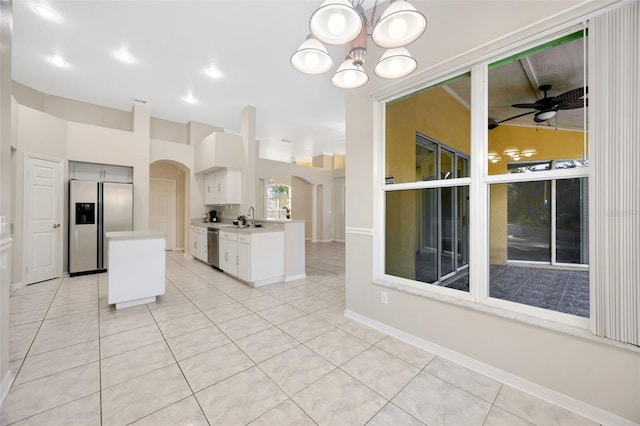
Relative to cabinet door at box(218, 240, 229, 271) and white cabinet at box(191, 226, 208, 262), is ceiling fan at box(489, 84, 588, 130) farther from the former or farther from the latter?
white cabinet at box(191, 226, 208, 262)

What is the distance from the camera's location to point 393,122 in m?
2.85

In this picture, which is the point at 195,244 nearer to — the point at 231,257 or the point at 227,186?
the point at 227,186

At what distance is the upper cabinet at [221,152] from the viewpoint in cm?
557

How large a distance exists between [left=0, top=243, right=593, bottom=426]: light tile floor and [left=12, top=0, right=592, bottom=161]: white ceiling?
2.18 m

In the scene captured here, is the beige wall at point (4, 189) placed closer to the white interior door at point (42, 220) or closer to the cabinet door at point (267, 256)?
the cabinet door at point (267, 256)

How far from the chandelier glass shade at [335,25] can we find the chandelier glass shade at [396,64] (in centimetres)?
44

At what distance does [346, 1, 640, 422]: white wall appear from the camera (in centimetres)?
151

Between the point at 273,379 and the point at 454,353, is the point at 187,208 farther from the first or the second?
the point at 454,353

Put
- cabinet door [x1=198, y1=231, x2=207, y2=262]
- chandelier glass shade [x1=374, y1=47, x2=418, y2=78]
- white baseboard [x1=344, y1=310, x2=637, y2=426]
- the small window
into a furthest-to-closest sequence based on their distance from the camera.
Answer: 1. the small window
2. cabinet door [x1=198, y1=231, x2=207, y2=262]
3. chandelier glass shade [x1=374, y1=47, x2=418, y2=78]
4. white baseboard [x1=344, y1=310, x2=637, y2=426]

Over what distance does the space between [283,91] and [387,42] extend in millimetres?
3990

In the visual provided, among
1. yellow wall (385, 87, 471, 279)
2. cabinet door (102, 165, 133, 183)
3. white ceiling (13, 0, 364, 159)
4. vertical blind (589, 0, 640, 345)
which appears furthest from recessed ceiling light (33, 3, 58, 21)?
vertical blind (589, 0, 640, 345)

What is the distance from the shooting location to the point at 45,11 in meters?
3.07

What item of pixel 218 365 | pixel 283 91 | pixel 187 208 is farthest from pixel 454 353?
pixel 187 208

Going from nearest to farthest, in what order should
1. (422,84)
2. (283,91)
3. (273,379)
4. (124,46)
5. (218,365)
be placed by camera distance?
(273,379) < (218,365) < (422,84) < (124,46) < (283,91)
